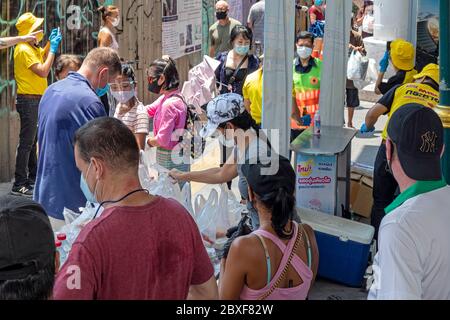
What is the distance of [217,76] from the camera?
394 inches

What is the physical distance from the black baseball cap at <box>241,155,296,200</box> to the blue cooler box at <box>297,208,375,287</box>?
2.09m

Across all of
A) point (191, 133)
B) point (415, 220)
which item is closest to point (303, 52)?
point (191, 133)

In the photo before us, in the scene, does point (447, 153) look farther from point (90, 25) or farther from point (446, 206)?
point (90, 25)

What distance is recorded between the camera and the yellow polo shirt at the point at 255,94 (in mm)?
8148

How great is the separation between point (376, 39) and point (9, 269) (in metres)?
14.5

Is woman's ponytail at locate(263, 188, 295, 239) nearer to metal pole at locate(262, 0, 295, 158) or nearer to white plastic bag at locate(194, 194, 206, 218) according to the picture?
white plastic bag at locate(194, 194, 206, 218)

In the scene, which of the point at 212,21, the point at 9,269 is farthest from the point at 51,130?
the point at 212,21

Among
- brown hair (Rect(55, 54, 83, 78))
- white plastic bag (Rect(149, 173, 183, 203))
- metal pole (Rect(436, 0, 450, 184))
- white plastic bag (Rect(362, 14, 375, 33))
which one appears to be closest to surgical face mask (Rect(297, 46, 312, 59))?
brown hair (Rect(55, 54, 83, 78))

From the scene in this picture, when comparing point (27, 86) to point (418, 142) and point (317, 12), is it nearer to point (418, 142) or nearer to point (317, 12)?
point (418, 142)

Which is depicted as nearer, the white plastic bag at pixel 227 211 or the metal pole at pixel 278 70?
the white plastic bag at pixel 227 211


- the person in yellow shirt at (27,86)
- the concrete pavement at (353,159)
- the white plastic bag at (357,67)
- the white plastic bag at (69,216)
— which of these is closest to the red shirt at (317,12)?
the concrete pavement at (353,159)

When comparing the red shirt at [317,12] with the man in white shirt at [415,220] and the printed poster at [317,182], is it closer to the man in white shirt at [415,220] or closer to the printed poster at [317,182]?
the printed poster at [317,182]

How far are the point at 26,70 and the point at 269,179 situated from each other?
16.8ft

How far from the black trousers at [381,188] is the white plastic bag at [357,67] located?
606 centimetres
